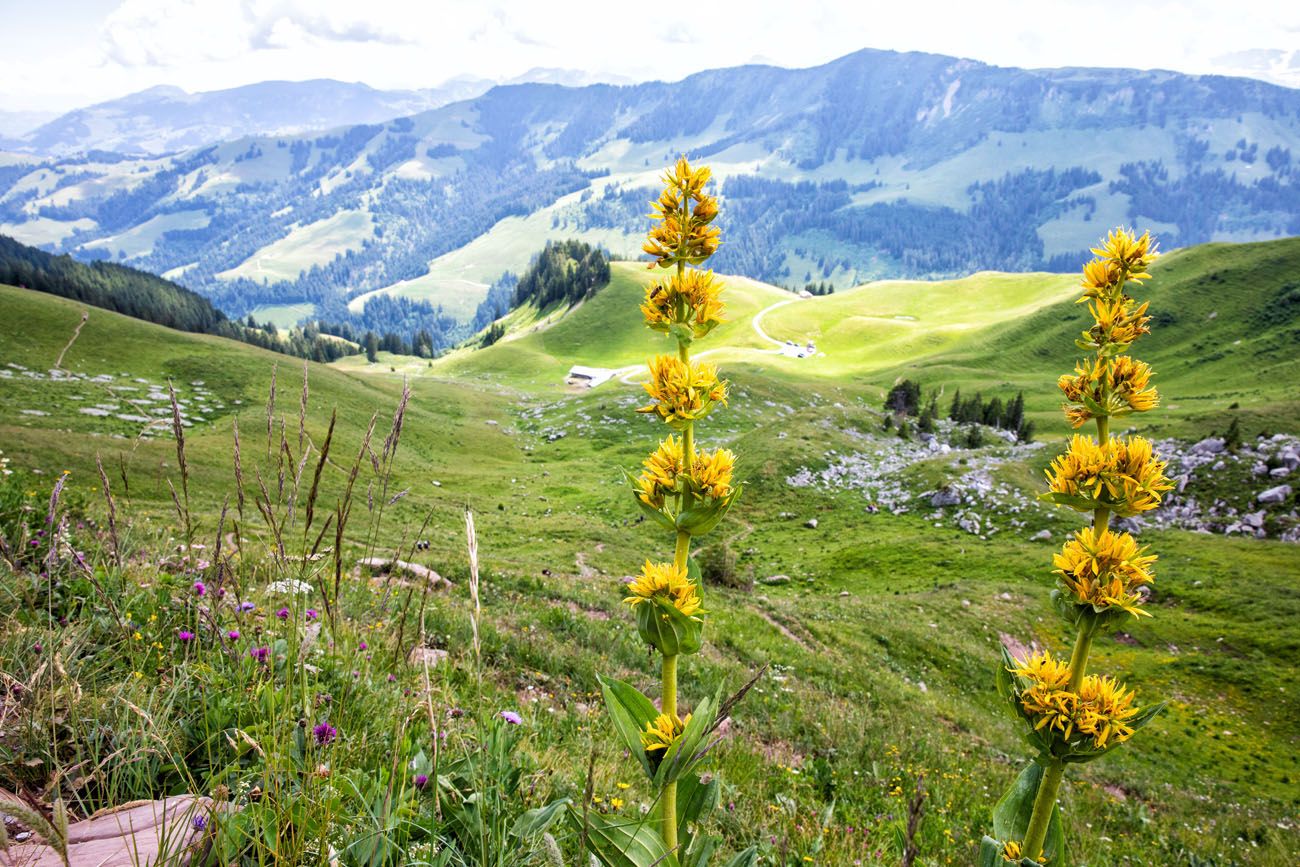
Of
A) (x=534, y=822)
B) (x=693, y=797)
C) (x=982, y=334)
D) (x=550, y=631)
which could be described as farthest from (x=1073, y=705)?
(x=982, y=334)

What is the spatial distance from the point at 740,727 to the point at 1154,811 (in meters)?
9.25

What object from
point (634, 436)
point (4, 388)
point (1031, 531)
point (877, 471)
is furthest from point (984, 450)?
point (4, 388)

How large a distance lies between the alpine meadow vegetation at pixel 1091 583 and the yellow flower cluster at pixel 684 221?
1.74m

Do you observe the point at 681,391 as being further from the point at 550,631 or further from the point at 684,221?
the point at 550,631

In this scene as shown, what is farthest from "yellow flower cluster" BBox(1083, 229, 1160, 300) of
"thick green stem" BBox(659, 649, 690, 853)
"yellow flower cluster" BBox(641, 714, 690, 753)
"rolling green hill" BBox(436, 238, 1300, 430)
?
"rolling green hill" BBox(436, 238, 1300, 430)

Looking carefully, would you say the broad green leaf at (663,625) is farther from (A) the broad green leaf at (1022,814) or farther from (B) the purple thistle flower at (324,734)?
(B) the purple thistle flower at (324,734)

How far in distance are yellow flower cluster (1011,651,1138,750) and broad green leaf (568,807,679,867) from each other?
1.74 metres

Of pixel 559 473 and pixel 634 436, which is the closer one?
pixel 559 473

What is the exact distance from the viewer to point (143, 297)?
136000mm

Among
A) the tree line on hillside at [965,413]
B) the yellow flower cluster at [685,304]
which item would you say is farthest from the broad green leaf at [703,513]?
the tree line on hillside at [965,413]

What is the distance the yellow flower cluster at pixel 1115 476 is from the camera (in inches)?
112

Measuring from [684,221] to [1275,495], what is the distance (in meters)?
49.2

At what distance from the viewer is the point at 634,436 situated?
2623 inches

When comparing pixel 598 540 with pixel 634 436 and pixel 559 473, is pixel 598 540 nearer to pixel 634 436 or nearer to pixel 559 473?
pixel 559 473
